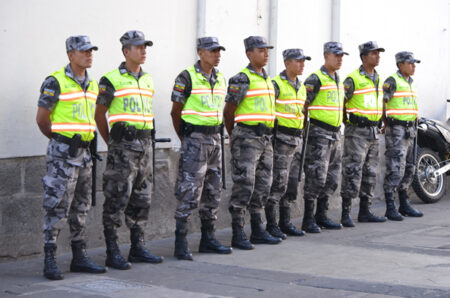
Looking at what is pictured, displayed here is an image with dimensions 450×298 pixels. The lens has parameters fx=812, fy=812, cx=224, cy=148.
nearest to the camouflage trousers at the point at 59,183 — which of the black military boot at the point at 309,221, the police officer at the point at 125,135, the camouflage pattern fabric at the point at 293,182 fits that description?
the police officer at the point at 125,135

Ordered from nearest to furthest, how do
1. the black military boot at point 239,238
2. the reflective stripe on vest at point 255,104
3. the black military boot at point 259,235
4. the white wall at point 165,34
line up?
1. the white wall at point 165,34
2. the black military boot at point 239,238
3. the reflective stripe on vest at point 255,104
4. the black military boot at point 259,235

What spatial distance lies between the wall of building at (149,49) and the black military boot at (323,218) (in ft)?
3.57

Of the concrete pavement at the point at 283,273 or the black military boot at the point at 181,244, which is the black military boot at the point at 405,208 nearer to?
the concrete pavement at the point at 283,273

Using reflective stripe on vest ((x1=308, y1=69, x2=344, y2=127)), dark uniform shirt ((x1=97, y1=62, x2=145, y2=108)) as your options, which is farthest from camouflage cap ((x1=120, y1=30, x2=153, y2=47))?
reflective stripe on vest ((x1=308, y1=69, x2=344, y2=127))

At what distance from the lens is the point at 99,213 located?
7.96 metres

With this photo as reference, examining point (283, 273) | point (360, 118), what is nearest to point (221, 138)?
point (283, 273)

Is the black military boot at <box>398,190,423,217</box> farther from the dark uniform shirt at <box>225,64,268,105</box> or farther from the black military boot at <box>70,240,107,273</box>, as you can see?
the black military boot at <box>70,240,107,273</box>

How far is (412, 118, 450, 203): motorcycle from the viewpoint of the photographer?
11.2 m

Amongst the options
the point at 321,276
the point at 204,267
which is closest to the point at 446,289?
the point at 321,276

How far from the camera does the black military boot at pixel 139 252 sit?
7195 mm

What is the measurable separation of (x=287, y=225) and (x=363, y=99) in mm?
1787

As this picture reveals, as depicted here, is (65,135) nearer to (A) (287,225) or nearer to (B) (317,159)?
(A) (287,225)

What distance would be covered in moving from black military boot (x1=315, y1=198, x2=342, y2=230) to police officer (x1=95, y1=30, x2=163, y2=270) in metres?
2.90

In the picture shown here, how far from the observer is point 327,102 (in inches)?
353
